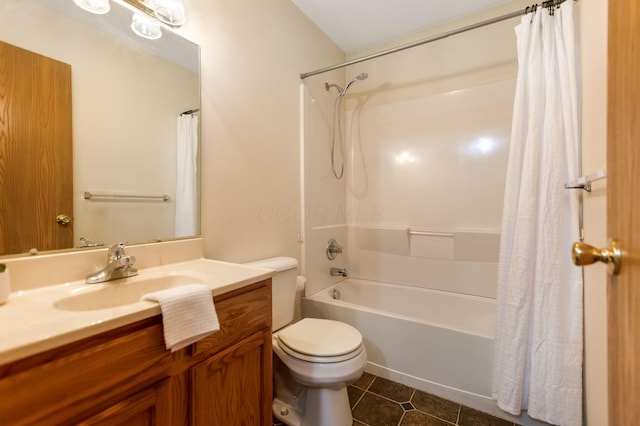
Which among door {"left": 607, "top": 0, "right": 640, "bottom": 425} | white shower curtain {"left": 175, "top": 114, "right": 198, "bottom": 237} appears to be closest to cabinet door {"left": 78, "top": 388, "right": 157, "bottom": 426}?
white shower curtain {"left": 175, "top": 114, "right": 198, "bottom": 237}

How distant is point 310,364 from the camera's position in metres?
1.26

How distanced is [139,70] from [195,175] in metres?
0.48

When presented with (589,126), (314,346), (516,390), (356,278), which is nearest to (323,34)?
(589,126)

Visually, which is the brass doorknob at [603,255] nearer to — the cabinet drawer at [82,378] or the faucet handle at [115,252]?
the cabinet drawer at [82,378]

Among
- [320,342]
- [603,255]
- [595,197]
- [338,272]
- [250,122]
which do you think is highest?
[250,122]

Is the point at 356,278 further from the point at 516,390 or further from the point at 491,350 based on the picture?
the point at 516,390

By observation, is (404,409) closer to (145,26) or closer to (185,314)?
(185,314)

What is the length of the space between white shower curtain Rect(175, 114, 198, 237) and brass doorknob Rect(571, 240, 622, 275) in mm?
1366

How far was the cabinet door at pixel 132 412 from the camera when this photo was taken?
635 millimetres

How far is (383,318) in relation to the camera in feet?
5.88

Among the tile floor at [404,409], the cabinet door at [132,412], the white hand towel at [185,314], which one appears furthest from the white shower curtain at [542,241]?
the cabinet door at [132,412]

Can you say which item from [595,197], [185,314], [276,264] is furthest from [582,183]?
[185,314]

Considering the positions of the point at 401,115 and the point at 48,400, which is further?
the point at 401,115

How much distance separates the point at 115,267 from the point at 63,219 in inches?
9.1
